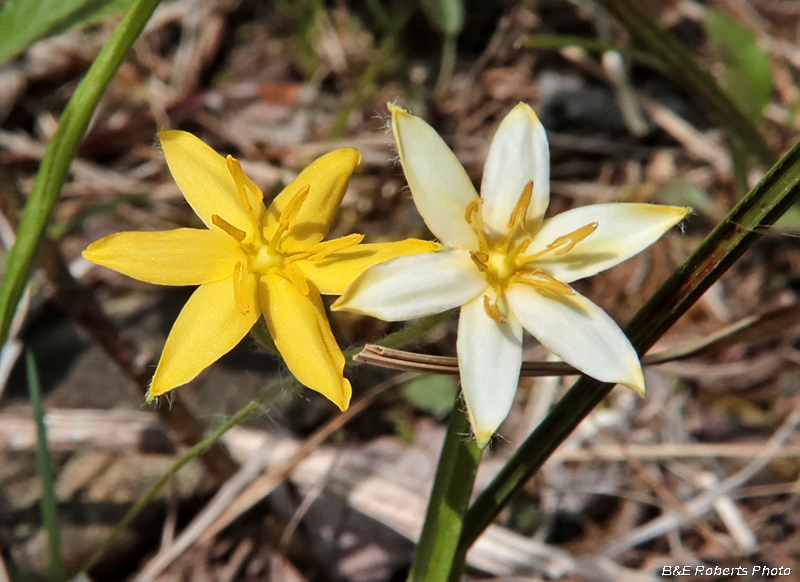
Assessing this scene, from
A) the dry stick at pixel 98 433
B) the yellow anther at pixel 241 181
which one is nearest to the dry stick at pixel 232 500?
the dry stick at pixel 98 433

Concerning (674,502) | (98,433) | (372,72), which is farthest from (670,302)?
(372,72)

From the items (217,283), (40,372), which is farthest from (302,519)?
(217,283)

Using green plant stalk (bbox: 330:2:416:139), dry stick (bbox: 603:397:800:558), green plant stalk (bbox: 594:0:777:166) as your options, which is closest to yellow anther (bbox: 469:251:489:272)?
green plant stalk (bbox: 594:0:777:166)

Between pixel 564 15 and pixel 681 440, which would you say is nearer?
pixel 681 440

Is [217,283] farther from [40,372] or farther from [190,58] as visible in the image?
[190,58]

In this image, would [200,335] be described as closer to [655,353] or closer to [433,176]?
[433,176]
